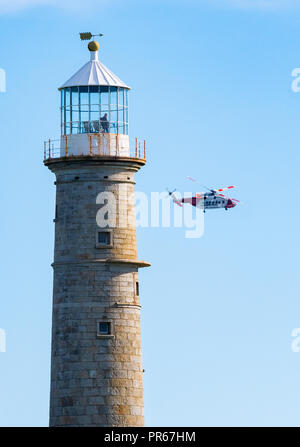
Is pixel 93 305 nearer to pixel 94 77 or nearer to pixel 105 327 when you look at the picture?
pixel 105 327

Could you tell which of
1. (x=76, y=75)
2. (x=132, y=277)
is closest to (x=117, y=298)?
(x=132, y=277)

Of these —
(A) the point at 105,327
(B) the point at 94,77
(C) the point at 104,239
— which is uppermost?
(B) the point at 94,77

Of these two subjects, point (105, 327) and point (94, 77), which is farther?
point (94, 77)

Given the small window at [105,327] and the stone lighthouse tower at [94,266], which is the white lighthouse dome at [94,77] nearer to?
the stone lighthouse tower at [94,266]

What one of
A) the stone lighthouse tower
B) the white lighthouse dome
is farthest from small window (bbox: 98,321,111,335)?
the white lighthouse dome

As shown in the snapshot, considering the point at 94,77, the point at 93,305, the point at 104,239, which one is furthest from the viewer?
the point at 94,77

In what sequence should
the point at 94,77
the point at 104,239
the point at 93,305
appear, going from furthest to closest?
the point at 94,77, the point at 104,239, the point at 93,305

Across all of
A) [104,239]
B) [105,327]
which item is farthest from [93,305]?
[104,239]
